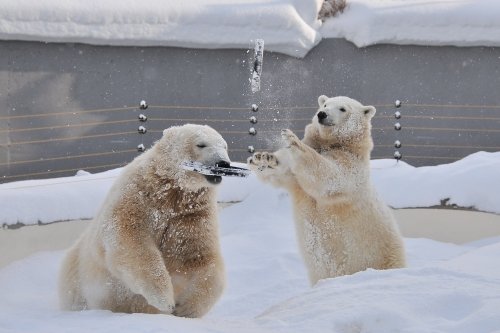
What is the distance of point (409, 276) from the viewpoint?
11.9 feet

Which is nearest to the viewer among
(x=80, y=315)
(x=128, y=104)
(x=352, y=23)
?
(x=80, y=315)

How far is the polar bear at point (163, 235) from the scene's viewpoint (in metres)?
3.69

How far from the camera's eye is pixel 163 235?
12.7 ft

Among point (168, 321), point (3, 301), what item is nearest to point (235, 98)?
point (3, 301)

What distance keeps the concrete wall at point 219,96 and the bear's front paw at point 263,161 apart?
13.1ft

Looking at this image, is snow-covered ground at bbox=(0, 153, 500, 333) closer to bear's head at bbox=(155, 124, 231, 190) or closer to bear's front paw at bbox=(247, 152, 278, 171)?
bear's head at bbox=(155, 124, 231, 190)

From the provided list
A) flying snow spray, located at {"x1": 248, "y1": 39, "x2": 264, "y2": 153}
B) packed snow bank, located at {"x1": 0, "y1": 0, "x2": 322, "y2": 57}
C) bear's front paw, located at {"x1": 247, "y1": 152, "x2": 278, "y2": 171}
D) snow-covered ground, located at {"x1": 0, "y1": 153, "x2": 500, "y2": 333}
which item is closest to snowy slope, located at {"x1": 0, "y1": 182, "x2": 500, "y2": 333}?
snow-covered ground, located at {"x1": 0, "y1": 153, "x2": 500, "y2": 333}

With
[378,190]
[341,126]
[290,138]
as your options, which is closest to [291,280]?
[341,126]

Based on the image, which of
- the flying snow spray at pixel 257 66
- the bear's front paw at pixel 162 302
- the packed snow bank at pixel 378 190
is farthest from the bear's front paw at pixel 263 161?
the flying snow spray at pixel 257 66

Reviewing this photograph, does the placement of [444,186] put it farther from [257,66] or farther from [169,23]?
[169,23]

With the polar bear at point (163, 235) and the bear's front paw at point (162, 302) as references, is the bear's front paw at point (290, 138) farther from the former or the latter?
the bear's front paw at point (162, 302)

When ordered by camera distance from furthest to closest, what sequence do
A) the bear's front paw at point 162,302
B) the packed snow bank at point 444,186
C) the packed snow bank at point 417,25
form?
the packed snow bank at point 417,25 < the packed snow bank at point 444,186 < the bear's front paw at point 162,302

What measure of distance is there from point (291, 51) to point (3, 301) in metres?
5.30

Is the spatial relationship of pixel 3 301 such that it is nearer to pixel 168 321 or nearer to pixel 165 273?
pixel 165 273
